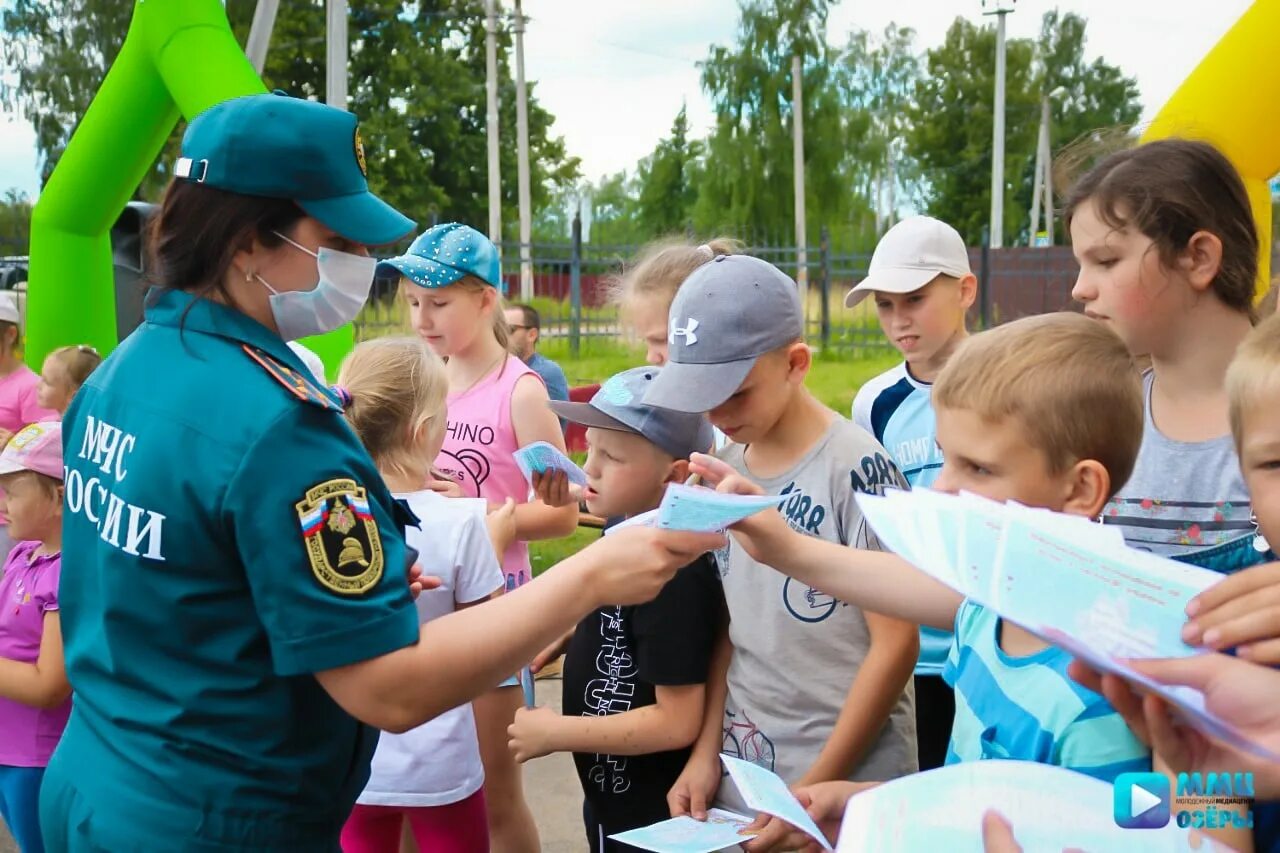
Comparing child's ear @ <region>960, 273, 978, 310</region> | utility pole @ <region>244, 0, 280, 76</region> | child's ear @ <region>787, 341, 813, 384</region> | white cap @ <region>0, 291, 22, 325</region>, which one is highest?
utility pole @ <region>244, 0, 280, 76</region>

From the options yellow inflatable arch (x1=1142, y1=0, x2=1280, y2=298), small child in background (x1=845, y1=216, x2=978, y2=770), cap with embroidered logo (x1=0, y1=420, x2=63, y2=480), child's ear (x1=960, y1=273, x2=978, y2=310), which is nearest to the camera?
cap with embroidered logo (x1=0, y1=420, x2=63, y2=480)

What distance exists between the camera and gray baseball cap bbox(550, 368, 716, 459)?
231 centimetres

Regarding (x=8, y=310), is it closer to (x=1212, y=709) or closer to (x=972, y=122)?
(x=1212, y=709)

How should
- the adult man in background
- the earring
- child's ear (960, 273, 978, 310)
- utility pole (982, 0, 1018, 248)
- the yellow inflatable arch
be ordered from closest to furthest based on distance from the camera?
the earring < child's ear (960, 273, 978, 310) < the yellow inflatable arch < the adult man in background < utility pole (982, 0, 1018, 248)

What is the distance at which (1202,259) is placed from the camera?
181 centimetres

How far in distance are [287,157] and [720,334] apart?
851 mm

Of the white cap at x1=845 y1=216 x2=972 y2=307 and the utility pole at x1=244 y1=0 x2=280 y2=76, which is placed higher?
the utility pole at x1=244 y1=0 x2=280 y2=76

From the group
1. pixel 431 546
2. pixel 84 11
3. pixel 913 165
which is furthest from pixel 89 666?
pixel 913 165

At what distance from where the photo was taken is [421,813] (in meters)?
2.59

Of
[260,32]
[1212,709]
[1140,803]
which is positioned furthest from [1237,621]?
[260,32]

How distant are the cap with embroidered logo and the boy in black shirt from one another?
4.27 ft

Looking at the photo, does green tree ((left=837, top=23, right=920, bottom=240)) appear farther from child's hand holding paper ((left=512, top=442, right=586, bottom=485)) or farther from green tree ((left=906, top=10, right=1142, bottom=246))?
child's hand holding paper ((left=512, top=442, right=586, bottom=485))

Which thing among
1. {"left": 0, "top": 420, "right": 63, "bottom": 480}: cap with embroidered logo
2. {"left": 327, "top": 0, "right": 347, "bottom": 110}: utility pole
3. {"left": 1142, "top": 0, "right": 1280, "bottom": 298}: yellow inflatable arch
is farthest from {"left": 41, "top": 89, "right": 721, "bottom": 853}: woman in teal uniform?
{"left": 327, "top": 0, "right": 347, "bottom": 110}: utility pole

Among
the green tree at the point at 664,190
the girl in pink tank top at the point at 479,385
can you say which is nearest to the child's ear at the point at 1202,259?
the girl in pink tank top at the point at 479,385
